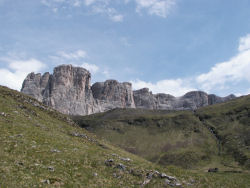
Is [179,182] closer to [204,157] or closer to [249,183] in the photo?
[249,183]

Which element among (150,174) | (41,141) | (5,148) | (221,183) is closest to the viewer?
(5,148)

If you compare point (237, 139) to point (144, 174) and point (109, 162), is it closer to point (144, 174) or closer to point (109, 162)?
point (144, 174)

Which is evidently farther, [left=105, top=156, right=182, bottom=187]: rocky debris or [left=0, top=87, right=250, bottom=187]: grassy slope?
[left=105, top=156, right=182, bottom=187]: rocky debris

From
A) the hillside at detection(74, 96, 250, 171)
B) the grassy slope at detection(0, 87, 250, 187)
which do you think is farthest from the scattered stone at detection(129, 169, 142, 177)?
the hillside at detection(74, 96, 250, 171)

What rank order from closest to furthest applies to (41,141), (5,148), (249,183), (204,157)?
(5,148), (41,141), (249,183), (204,157)

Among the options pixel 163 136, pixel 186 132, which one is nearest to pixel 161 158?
pixel 163 136

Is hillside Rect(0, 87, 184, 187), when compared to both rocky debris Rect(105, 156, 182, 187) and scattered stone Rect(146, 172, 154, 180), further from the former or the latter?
scattered stone Rect(146, 172, 154, 180)

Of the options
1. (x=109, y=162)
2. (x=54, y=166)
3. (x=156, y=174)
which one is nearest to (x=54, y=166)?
(x=54, y=166)

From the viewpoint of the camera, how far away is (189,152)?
6531 inches

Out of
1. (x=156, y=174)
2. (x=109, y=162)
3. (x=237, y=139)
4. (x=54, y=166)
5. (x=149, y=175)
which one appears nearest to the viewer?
(x=54, y=166)

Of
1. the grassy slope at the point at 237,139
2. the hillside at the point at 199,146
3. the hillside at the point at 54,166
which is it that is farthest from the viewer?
the hillside at the point at 199,146

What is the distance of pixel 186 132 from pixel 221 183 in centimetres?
17611

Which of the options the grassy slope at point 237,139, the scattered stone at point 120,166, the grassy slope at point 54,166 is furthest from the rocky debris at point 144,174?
the grassy slope at point 237,139

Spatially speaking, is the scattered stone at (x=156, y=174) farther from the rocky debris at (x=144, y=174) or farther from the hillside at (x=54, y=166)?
the hillside at (x=54, y=166)
